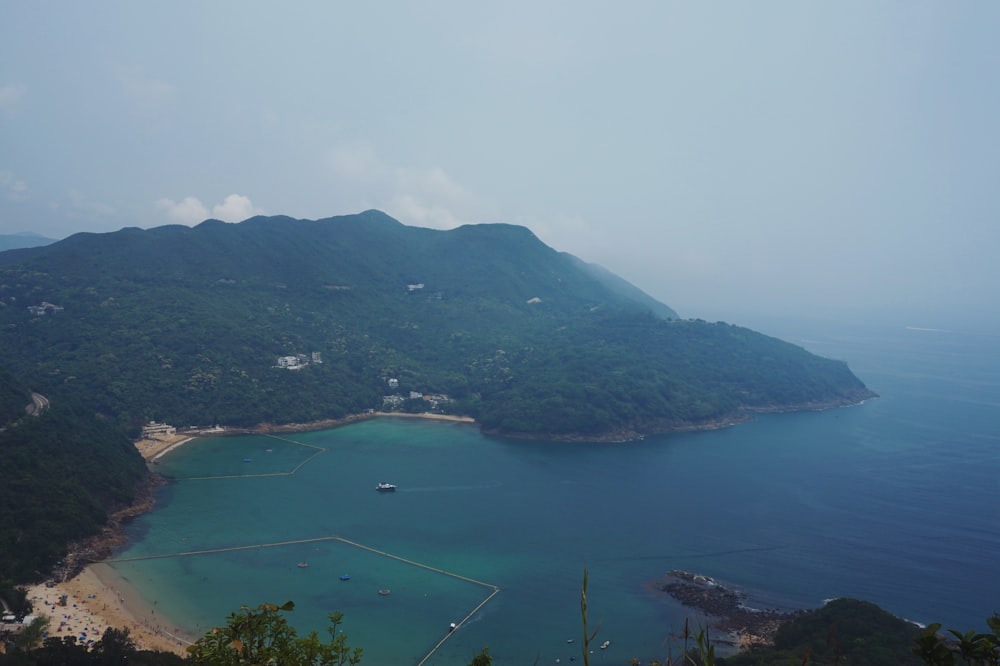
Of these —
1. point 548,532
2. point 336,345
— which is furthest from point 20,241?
point 548,532

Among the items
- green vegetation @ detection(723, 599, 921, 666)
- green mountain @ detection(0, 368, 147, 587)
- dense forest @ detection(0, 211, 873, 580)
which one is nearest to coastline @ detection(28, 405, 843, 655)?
green mountain @ detection(0, 368, 147, 587)

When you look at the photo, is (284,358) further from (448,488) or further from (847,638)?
(847,638)

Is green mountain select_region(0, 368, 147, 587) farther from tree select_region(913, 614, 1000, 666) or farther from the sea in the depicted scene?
tree select_region(913, 614, 1000, 666)

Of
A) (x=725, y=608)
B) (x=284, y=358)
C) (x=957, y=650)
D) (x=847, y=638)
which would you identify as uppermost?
(x=957, y=650)

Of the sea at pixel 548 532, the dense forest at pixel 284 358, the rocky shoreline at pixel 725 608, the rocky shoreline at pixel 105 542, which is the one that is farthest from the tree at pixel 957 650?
the rocky shoreline at pixel 105 542

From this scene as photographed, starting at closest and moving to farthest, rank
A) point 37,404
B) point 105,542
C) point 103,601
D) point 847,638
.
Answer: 1. point 847,638
2. point 103,601
3. point 105,542
4. point 37,404
